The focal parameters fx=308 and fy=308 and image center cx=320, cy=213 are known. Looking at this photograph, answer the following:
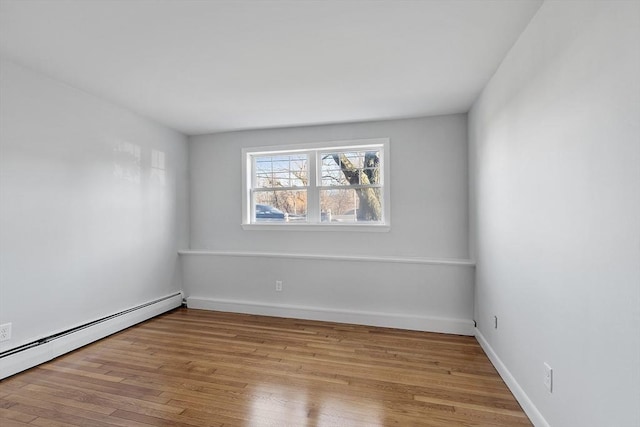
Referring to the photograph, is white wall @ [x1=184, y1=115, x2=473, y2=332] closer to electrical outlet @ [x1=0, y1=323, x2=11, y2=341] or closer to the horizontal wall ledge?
the horizontal wall ledge

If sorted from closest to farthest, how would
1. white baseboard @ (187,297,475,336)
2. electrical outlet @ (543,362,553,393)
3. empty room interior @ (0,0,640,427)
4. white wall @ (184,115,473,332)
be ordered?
empty room interior @ (0,0,640,427) < electrical outlet @ (543,362,553,393) < white baseboard @ (187,297,475,336) < white wall @ (184,115,473,332)

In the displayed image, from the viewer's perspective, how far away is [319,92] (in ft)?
9.40

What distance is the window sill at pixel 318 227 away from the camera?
3674 millimetres

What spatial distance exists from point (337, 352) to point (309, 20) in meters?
2.62

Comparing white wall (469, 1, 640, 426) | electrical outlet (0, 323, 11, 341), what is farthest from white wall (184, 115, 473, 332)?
electrical outlet (0, 323, 11, 341)

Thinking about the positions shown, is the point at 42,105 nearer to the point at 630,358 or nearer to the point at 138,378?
the point at 138,378

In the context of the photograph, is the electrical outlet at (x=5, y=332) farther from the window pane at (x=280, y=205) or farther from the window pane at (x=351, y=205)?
the window pane at (x=351, y=205)

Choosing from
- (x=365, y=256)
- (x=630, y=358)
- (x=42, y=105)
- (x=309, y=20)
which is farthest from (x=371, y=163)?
(x=42, y=105)

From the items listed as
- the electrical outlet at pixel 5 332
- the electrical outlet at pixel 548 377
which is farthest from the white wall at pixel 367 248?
the electrical outlet at pixel 5 332

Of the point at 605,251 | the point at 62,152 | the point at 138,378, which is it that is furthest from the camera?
the point at 62,152

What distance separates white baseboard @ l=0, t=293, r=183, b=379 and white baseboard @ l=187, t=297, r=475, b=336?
0.57m

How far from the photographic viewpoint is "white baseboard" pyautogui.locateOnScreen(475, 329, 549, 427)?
69.6 inches

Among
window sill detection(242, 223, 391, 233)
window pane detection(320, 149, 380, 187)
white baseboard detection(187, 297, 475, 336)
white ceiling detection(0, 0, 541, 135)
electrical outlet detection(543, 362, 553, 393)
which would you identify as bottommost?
white baseboard detection(187, 297, 475, 336)

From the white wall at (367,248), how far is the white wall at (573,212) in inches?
42.8
